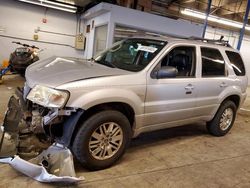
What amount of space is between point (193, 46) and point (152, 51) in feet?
2.51

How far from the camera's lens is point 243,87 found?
4.36m

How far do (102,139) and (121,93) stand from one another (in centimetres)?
57

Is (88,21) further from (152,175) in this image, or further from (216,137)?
(152,175)

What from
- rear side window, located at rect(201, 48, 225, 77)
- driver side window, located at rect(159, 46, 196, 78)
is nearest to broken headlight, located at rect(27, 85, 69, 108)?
driver side window, located at rect(159, 46, 196, 78)

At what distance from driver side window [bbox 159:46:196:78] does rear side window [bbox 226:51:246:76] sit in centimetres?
108

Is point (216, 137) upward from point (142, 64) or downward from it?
downward

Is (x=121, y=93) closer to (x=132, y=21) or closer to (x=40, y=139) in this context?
(x=40, y=139)

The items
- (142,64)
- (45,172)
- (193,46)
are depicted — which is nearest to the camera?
(45,172)

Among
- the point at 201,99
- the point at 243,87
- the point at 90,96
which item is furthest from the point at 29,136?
the point at 243,87

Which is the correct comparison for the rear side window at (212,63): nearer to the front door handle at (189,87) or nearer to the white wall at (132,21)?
the front door handle at (189,87)

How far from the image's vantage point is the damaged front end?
230 centimetres

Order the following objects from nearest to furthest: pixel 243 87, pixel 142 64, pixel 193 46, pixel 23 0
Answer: pixel 142 64, pixel 193 46, pixel 243 87, pixel 23 0

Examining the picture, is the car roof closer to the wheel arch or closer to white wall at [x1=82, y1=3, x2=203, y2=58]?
the wheel arch

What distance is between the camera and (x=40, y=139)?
108 inches
